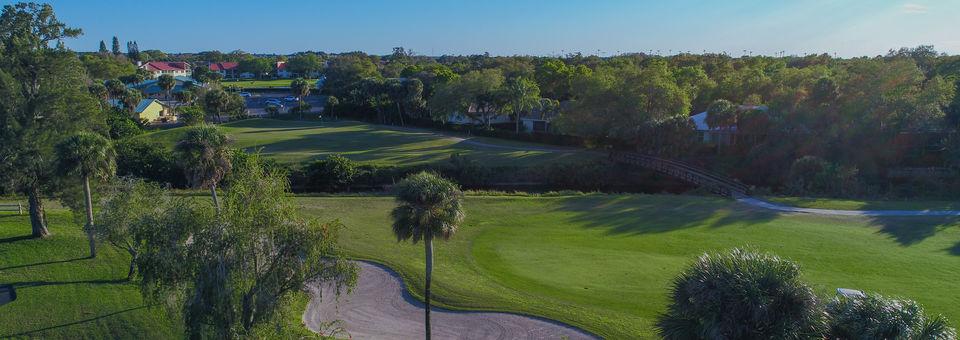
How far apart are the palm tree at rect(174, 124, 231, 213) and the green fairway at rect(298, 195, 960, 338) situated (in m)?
6.99

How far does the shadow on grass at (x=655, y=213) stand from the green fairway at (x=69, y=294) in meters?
22.6

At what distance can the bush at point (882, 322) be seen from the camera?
1120 cm

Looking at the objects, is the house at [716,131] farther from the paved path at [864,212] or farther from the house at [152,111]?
the house at [152,111]

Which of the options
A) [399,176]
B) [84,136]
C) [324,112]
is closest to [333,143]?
[399,176]

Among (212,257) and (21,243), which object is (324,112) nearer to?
(21,243)

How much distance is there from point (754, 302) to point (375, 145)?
56.4 metres

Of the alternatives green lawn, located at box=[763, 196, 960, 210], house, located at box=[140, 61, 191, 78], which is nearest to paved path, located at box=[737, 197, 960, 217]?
green lawn, located at box=[763, 196, 960, 210]

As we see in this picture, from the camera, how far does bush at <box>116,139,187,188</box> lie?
49.6 metres

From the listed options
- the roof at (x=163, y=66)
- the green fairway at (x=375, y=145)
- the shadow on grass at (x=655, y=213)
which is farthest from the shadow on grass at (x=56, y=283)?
the roof at (x=163, y=66)

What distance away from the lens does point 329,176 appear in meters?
48.8

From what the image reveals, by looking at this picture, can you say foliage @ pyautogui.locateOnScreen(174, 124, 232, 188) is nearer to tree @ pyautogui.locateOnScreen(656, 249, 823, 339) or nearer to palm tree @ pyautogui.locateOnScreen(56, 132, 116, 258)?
palm tree @ pyautogui.locateOnScreen(56, 132, 116, 258)

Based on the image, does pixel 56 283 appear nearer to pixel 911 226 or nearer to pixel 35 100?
pixel 35 100

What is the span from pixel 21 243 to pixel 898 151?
194 ft

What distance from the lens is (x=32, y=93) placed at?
27516 mm
